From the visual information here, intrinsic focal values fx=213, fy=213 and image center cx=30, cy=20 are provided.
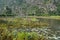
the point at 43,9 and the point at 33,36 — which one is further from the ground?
the point at 33,36

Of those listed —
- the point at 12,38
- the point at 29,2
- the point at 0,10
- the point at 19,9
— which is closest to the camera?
the point at 12,38

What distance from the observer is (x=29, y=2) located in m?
59.8

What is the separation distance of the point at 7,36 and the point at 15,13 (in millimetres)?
38670

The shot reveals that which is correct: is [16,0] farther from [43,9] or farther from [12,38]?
[12,38]

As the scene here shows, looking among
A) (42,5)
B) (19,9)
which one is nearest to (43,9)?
(42,5)

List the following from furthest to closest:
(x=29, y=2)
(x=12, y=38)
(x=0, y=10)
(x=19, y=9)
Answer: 1. (x=29, y=2)
2. (x=19, y=9)
3. (x=0, y=10)
4. (x=12, y=38)

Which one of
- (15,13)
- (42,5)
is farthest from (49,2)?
(15,13)

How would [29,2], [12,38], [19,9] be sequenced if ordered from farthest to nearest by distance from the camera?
[29,2], [19,9], [12,38]

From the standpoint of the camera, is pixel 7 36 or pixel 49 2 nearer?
pixel 7 36

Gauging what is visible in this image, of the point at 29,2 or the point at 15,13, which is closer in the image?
the point at 15,13

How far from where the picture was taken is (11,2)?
56.1m

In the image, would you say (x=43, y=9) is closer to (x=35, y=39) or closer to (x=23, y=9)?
(x=23, y=9)

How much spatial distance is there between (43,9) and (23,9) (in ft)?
19.6

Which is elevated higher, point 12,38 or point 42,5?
point 12,38
